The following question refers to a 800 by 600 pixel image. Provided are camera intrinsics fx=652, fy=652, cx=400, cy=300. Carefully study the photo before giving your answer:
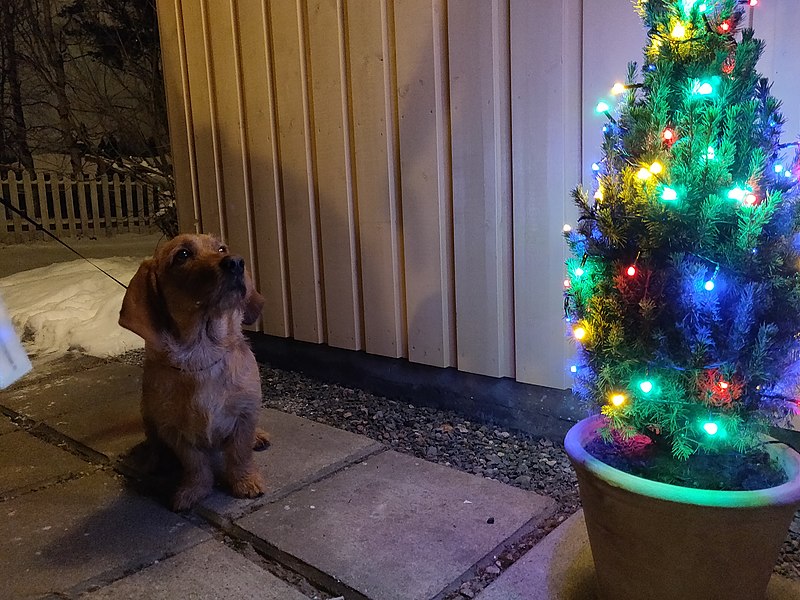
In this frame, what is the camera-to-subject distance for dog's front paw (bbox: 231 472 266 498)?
8.58ft

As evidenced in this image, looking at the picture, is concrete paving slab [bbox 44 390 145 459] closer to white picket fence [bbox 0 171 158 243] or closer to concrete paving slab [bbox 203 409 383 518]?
concrete paving slab [bbox 203 409 383 518]

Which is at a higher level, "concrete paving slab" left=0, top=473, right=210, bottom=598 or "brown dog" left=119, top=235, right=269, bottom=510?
"brown dog" left=119, top=235, right=269, bottom=510

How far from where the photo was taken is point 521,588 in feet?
6.46

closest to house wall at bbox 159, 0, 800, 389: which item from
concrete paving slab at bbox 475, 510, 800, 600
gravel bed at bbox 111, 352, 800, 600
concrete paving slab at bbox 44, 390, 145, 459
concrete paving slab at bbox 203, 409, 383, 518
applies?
gravel bed at bbox 111, 352, 800, 600

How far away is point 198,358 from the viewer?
253 cm

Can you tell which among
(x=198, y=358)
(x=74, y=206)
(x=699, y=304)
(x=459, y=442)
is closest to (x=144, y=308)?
(x=198, y=358)

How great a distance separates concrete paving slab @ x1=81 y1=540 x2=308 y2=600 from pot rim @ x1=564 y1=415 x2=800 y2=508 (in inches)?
38.5

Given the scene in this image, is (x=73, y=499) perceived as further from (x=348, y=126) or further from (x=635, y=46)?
(x=635, y=46)

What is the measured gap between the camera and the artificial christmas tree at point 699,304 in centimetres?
159

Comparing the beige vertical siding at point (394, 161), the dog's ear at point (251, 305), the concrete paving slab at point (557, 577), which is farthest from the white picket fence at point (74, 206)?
the concrete paving slab at point (557, 577)

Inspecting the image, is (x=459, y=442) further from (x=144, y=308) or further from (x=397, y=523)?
(x=144, y=308)

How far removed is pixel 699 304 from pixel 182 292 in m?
1.78

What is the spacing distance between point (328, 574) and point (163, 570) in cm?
57

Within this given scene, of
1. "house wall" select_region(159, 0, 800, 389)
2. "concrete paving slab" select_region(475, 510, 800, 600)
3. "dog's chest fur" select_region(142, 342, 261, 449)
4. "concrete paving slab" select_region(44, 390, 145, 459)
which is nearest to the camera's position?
"concrete paving slab" select_region(475, 510, 800, 600)
